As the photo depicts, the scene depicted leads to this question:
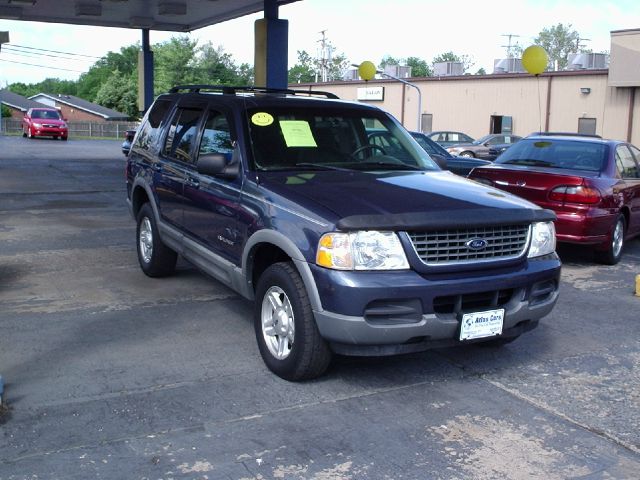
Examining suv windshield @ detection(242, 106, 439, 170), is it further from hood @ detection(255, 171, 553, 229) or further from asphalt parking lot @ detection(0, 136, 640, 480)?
asphalt parking lot @ detection(0, 136, 640, 480)

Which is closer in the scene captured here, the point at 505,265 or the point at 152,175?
the point at 505,265

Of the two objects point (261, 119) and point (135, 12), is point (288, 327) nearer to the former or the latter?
point (261, 119)

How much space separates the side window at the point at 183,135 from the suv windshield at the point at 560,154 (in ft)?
15.1

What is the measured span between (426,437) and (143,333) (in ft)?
8.67

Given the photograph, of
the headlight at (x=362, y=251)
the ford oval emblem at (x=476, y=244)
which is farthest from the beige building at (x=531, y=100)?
the headlight at (x=362, y=251)

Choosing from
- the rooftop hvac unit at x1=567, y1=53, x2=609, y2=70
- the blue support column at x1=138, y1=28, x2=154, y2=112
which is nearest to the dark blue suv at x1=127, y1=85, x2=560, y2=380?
the blue support column at x1=138, y1=28, x2=154, y2=112

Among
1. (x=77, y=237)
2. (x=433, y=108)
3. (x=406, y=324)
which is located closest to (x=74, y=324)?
(x=406, y=324)

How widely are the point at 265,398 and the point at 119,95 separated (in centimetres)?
9402

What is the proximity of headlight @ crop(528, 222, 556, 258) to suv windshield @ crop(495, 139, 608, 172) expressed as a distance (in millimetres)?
4321

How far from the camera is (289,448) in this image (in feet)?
13.0

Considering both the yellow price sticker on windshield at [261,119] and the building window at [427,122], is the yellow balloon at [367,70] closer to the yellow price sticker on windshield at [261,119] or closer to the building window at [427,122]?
the building window at [427,122]

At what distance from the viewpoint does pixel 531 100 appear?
1480 inches

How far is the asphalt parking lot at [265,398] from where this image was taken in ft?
12.5

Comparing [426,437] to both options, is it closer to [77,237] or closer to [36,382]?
[36,382]
